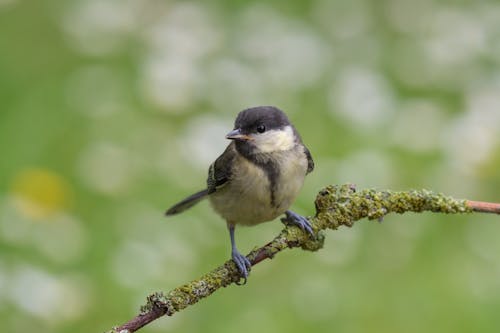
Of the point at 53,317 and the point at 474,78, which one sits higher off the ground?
the point at 474,78

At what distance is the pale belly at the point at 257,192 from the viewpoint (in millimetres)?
3241

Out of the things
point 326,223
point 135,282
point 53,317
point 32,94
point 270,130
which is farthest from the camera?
point 32,94

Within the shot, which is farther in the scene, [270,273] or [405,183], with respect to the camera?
[405,183]

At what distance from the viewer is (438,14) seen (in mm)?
7012

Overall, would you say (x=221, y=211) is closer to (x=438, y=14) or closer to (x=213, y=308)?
(x=213, y=308)

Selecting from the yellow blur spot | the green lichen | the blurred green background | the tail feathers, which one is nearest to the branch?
the green lichen

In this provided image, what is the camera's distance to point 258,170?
3.33m

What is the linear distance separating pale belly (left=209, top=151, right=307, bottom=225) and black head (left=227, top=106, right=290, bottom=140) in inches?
5.0

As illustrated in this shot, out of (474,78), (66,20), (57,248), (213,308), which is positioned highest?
(66,20)

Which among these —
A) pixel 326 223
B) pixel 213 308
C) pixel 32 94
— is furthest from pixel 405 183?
pixel 326 223

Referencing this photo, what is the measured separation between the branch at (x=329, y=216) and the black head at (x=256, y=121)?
4.42 ft

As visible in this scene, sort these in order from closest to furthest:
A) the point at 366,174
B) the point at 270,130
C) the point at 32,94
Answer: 1. the point at 270,130
2. the point at 366,174
3. the point at 32,94

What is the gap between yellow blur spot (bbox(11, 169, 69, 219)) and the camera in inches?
185

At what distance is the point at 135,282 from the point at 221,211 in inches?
38.6
